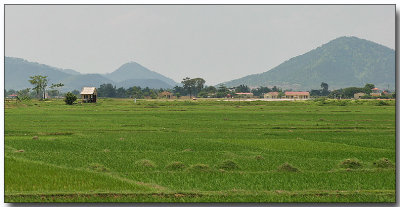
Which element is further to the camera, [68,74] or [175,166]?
[68,74]

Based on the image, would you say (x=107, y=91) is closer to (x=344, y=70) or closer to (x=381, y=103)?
(x=344, y=70)

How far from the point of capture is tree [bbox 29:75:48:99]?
523 inches

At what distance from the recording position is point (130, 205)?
299 inches

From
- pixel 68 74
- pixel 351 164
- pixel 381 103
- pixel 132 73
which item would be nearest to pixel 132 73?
pixel 132 73

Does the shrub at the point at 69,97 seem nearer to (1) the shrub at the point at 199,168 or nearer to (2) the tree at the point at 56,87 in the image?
(2) the tree at the point at 56,87

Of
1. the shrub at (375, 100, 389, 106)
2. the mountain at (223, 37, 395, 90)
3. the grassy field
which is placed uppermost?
the mountain at (223, 37, 395, 90)

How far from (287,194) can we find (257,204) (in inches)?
32.1

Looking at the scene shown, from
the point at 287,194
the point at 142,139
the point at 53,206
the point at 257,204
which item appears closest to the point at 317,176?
the point at 287,194

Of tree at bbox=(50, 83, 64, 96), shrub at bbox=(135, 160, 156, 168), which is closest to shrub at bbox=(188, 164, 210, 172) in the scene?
shrub at bbox=(135, 160, 156, 168)

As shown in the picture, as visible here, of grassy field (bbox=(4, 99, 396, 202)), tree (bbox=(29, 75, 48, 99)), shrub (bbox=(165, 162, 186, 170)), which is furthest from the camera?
tree (bbox=(29, 75, 48, 99))

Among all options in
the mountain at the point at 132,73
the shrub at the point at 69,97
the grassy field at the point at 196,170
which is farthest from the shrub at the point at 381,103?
the mountain at the point at 132,73

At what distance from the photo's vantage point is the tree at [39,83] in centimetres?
1328

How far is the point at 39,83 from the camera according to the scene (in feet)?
45.8

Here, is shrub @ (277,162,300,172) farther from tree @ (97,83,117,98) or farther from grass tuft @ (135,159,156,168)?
tree @ (97,83,117,98)
